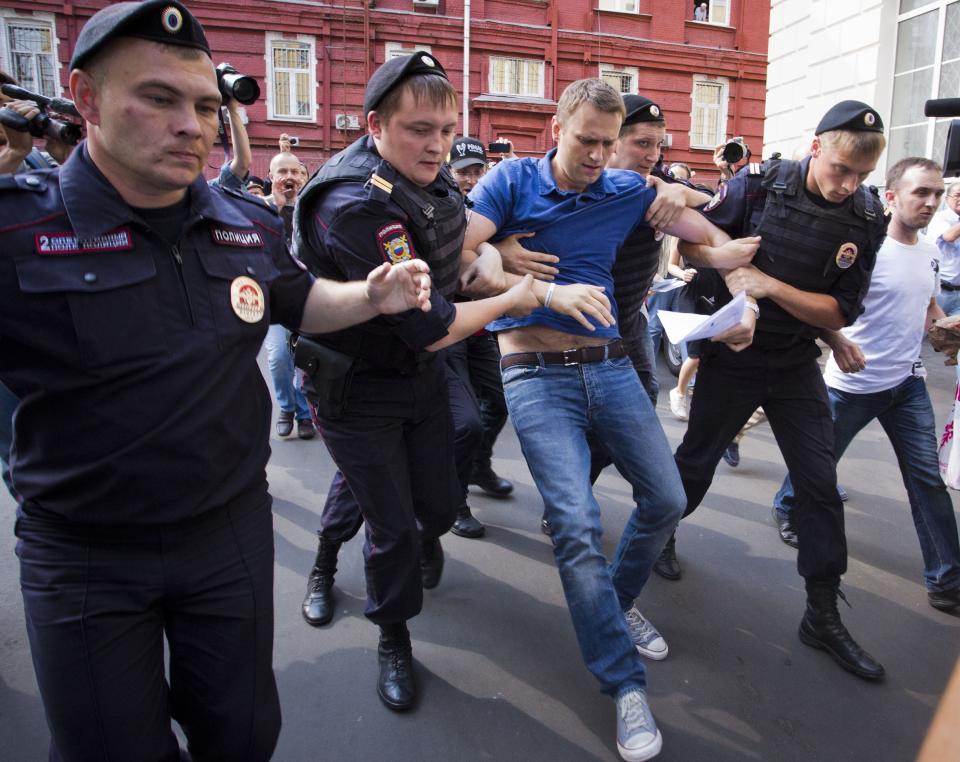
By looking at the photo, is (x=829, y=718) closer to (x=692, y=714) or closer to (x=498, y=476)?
(x=692, y=714)

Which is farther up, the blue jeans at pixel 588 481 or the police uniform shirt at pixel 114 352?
the police uniform shirt at pixel 114 352

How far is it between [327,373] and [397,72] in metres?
1.02

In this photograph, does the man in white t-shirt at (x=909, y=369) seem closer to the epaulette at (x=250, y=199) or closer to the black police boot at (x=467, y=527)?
the black police boot at (x=467, y=527)

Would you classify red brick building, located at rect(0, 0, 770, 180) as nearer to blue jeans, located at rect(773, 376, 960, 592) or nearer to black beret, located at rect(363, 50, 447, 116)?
black beret, located at rect(363, 50, 447, 116)

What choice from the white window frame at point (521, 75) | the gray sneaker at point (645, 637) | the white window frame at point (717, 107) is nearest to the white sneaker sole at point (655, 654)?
the gray sneaker at point (645, 637)

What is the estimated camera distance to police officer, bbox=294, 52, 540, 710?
7.33 feet

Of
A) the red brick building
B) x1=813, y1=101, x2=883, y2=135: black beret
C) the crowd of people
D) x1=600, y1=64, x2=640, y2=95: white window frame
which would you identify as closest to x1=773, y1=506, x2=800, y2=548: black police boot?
the crowd of people

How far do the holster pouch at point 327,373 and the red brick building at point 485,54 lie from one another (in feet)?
49.4

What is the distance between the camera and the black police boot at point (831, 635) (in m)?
2.74

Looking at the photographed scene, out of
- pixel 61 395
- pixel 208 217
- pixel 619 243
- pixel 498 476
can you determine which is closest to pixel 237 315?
pixel 208 217

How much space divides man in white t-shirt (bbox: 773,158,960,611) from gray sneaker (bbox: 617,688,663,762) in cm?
188

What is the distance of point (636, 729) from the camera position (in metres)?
2.24

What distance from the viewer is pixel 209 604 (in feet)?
5.34

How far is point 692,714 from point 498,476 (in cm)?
246
